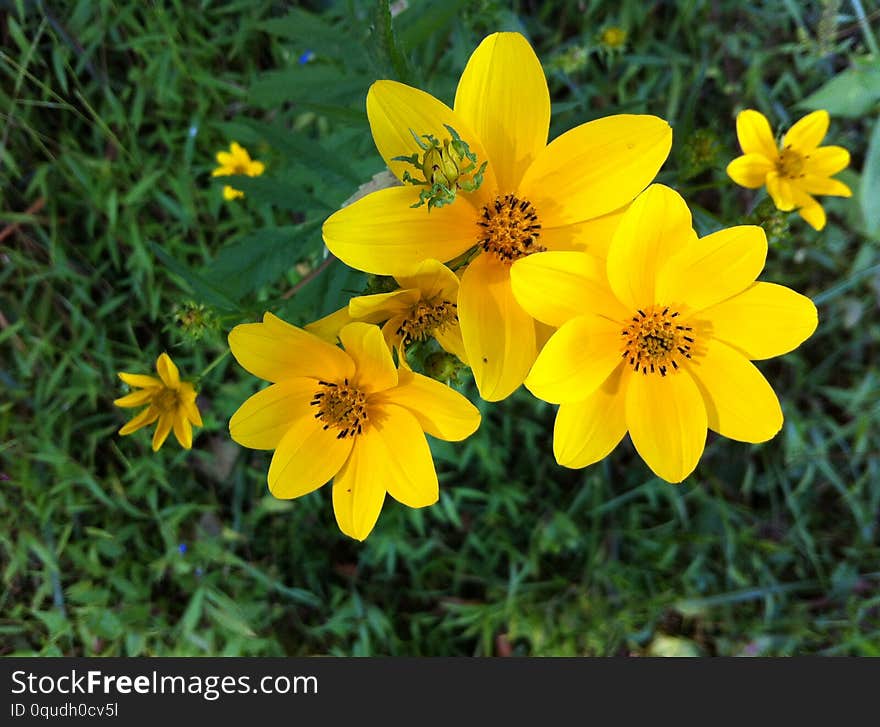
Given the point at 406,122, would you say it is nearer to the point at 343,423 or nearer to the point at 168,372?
the point at 343,423

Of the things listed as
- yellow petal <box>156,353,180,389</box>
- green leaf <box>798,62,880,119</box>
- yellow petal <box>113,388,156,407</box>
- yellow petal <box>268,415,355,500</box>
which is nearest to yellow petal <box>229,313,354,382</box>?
yellow petal <box>268,415,355,500</box>

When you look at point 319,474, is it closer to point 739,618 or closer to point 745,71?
point 739,618

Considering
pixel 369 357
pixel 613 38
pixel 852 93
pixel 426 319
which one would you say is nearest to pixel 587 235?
pixel 426 319

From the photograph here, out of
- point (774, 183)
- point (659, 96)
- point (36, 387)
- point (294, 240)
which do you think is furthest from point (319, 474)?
point (659, 96)

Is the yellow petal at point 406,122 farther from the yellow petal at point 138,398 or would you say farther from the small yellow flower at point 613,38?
the small yellow flower at point 613,38

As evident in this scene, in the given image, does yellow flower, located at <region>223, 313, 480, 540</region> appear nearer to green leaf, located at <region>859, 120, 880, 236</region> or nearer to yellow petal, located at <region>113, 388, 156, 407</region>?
yellow petal, located at <region>113, 388, 156, 407</region>

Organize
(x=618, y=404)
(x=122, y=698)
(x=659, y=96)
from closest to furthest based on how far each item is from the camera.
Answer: (x=618, y=404) < (x=122, y=698) < (x=659, y=96)
